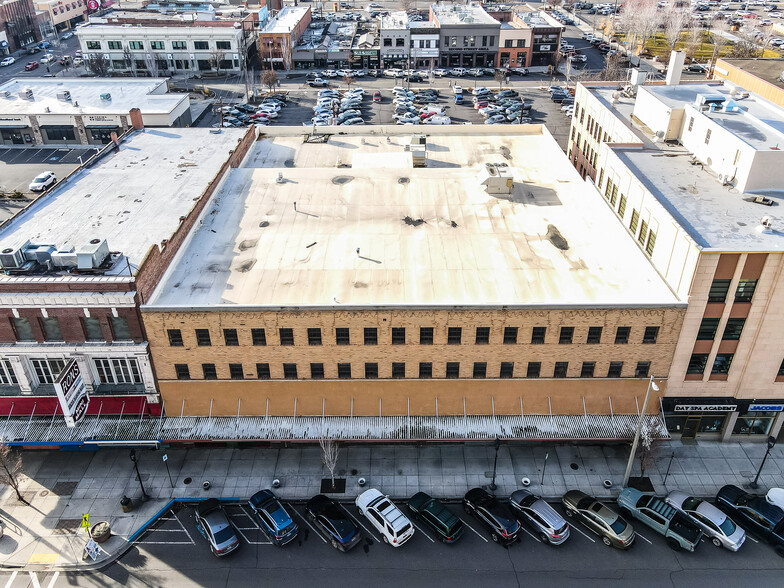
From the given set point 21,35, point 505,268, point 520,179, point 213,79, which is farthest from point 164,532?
point 21,35

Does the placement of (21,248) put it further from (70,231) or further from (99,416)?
(99,416)

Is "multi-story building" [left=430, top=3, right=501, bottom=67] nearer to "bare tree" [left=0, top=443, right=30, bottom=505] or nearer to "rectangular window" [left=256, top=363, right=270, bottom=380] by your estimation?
"rectangular window" [left=256, top=363, right=270, bottom=380]

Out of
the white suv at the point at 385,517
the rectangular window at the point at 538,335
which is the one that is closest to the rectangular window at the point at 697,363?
the rectangular window at the point at 538,335

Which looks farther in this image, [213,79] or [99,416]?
[213,79]

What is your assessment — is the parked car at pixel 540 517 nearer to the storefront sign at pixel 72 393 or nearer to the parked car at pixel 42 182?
the storefront sign at pixel 72 393

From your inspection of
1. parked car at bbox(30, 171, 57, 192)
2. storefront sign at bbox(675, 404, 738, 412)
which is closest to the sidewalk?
storefront sign at bbox(675, 404, 738, 412)
